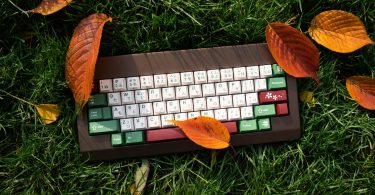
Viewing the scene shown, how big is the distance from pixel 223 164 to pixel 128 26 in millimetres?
413

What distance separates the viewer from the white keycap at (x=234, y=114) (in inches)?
45.8

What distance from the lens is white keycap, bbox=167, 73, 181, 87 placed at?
116cm

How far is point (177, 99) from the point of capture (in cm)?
116

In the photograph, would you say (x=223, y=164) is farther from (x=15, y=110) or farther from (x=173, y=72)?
(x=15, y=110)

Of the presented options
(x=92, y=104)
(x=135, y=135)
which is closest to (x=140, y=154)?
(x=135, y=135)

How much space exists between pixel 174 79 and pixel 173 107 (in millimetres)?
65

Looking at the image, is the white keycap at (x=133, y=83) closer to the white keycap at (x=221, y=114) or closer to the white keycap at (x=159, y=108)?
the white keycap at (x=159, y=108)

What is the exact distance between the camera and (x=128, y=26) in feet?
4.04

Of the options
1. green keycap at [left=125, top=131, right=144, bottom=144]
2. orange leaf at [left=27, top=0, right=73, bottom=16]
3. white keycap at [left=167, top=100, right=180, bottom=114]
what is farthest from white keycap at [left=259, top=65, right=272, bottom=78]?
orange leaf at [left=27, top=0, right=73, bottom=16]

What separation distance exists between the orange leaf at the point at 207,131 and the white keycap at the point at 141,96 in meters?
0.08

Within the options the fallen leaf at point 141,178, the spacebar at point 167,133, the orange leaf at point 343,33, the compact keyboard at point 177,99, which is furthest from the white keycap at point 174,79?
the orange leaf at point 343,33

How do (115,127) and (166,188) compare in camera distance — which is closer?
(115,127)

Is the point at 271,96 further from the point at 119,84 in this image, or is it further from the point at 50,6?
the point at 50,6

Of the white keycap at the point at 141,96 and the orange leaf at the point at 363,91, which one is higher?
the white keycap at the point at 141,96
